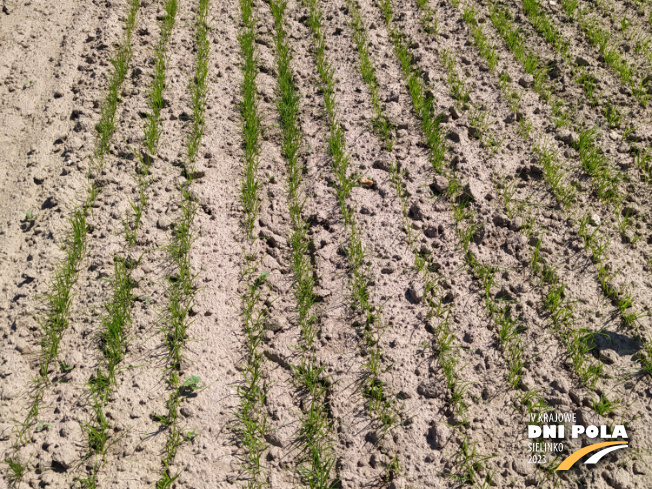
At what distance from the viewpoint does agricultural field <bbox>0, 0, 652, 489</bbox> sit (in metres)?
2.67

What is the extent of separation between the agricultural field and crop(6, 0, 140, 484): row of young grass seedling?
0.02 m

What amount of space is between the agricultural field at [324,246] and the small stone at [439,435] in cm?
2

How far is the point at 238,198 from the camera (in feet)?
12.5

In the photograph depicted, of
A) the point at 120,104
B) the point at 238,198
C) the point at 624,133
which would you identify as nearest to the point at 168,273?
the point at 238,198

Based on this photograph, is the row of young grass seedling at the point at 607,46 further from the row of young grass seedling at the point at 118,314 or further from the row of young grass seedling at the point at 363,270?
the row of young grass seedling at the point at 118,314

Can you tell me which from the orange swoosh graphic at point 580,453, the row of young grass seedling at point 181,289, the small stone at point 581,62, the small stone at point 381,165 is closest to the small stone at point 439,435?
the orange swoosh graphic at point 580,453

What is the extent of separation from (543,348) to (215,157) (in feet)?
9.27

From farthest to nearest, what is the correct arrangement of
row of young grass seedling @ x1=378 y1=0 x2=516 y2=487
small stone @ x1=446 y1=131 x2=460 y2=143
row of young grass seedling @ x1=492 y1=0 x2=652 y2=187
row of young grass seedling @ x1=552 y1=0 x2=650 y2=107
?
1. row of young grass seedling @ x1=552 y1=0 x2=650 y2=107
2. small stone @ x1=446 y1=131 x2=460 y2=143
3. row of young grass seedling @ x1=492 y1=0 x2=652 y2=187
4. row of young grass seedling @ x1=378 y1=0 x2=516 y2=487

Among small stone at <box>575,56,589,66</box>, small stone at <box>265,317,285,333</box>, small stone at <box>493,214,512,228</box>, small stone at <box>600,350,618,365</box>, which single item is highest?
small stone at <box>575,56,589,66</box>

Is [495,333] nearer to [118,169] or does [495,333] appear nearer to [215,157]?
[215,157]

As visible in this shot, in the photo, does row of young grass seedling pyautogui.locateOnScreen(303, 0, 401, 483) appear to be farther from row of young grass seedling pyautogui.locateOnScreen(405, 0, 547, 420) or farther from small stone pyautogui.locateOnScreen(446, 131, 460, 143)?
row of young grass seedling pyautogui.locateOnScreen(405, 0, 547, 420)

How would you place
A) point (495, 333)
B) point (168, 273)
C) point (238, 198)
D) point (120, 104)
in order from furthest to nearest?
1. point (120, 104)
2. point (238, 198)
3. point (168, 273)
4. point (495, 333)

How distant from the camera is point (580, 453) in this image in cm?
258

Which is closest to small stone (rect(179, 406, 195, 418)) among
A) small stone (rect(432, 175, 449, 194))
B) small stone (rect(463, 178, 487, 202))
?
small stone (rect(432, 175, 449, 194))
